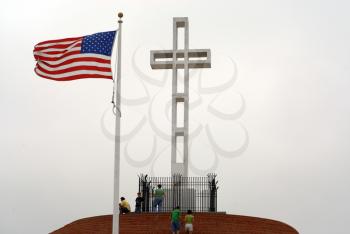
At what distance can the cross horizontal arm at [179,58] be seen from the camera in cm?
2666

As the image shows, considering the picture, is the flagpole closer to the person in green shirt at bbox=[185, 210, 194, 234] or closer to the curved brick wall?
the person in green shirt at bbox=[185, 210, 194, 234]

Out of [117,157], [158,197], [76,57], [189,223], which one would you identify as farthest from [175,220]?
[76,57]

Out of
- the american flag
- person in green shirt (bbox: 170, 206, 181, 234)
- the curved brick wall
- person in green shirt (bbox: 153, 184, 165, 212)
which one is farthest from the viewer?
person in green shirt (bbox: 153, 184, 165, 212)

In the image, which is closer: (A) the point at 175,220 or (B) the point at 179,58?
(A) the point at 175,220

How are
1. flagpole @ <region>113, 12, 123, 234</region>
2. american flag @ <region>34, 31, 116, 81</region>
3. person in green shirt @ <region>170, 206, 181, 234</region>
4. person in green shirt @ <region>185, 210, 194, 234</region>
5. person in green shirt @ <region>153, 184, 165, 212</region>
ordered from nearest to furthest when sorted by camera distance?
flagpole @ <region>113, 12, 123, 234</region>
american flag @ <region>34, 31, 116, 81</region>
person in green shirt @ <region>170, 206, 181, 234</region>
person in green shirt @ <region>185, 210, 194, 234</region>
person in green shirt @ <region>153, 184, 165, 212</region>

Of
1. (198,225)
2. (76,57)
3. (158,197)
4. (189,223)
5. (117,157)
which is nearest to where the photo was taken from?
(117,157)

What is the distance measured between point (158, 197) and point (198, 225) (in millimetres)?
2892

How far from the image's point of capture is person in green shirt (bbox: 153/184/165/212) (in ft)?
75.9

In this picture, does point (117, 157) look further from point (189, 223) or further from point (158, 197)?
point (158, 197)

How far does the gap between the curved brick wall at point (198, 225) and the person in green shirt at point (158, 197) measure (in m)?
1.70

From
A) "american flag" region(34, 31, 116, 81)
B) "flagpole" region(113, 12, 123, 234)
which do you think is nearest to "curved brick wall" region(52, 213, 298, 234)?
"flagpole" region(113, 12, 123, 234)

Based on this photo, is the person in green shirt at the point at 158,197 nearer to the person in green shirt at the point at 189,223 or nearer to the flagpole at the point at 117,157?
the person in green shirt at the point at 189,223

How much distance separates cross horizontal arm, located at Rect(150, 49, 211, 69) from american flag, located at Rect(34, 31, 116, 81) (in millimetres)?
10081

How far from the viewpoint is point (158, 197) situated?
2323 cm
